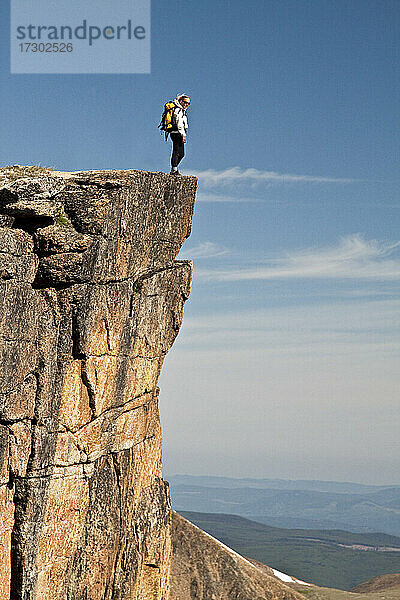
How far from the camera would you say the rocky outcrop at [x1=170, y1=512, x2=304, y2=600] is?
62125mm

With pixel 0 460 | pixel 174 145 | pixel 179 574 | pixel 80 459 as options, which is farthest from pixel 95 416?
pixel 179 574

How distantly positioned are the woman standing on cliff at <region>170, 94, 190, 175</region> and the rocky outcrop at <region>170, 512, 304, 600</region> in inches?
1425

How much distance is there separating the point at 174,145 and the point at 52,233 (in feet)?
32.7

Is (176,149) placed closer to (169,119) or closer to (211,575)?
(169,119)

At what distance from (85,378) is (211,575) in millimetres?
34403

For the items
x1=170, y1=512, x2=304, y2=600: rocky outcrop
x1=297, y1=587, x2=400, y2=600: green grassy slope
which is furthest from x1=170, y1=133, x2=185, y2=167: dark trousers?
x1=297, y1=587, x2=400, y2=600: green grassy slope

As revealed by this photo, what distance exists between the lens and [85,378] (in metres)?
36.3

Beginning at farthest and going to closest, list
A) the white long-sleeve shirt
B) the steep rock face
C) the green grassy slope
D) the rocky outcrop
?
the green grassy slope
the rocky outcrop
the white long-sleeve shirt
the steep rock face

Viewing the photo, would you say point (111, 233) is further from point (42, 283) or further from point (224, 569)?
point (224, 569)

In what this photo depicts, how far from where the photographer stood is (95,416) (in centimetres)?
3694

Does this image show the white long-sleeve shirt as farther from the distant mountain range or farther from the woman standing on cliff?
the distant mountain range

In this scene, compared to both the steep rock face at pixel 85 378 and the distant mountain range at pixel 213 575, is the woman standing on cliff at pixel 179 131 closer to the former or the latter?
the steep rock face at pixel 85 378

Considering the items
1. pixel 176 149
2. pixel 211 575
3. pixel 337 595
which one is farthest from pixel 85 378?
pixel 337 595

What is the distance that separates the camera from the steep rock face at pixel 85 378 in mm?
33906
